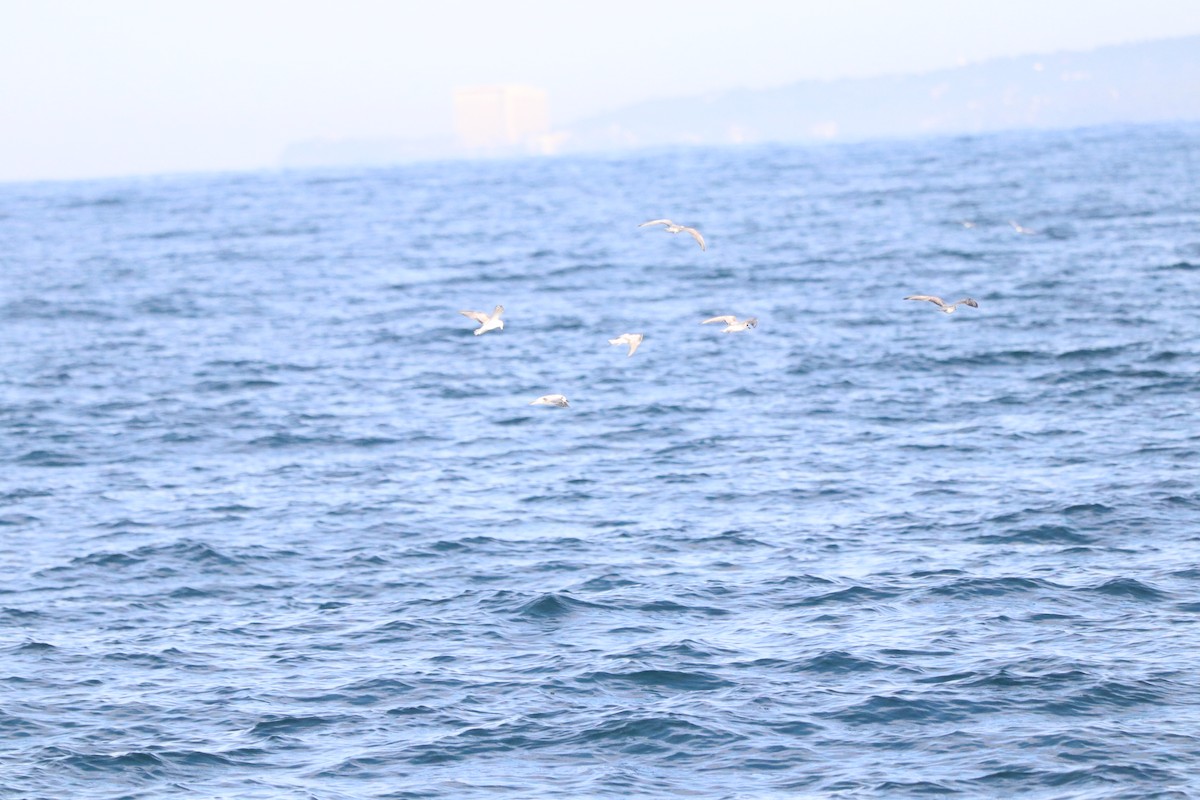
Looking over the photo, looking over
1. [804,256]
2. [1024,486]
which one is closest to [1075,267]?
[804,256]

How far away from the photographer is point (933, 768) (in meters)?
23.3

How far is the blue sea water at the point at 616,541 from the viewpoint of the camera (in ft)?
80.0

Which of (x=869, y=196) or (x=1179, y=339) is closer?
(x=1179, y=339)

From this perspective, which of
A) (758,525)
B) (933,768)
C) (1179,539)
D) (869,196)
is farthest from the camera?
(869,196)

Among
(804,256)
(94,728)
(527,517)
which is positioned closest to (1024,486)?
(527,517)

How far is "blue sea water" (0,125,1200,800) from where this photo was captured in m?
24.4

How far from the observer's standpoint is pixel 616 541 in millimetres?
34969

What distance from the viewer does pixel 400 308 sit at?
74.0 meters

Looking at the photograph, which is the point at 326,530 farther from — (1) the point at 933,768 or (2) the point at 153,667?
(1) the point at 933,768

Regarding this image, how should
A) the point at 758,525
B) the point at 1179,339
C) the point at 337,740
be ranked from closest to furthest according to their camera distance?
1. the point at 337,740
2. the point at 758,525
3. the point at 1179,339

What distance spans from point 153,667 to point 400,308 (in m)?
46.8

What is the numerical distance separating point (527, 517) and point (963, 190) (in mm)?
97392

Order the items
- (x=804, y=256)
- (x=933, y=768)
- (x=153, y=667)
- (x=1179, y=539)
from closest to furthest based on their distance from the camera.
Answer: (x=933, y=768)
(x=153, y=667)
(x=1179, y=539)
(x=804, y=256)

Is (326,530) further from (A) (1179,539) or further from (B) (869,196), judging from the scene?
(B) (869,196)
